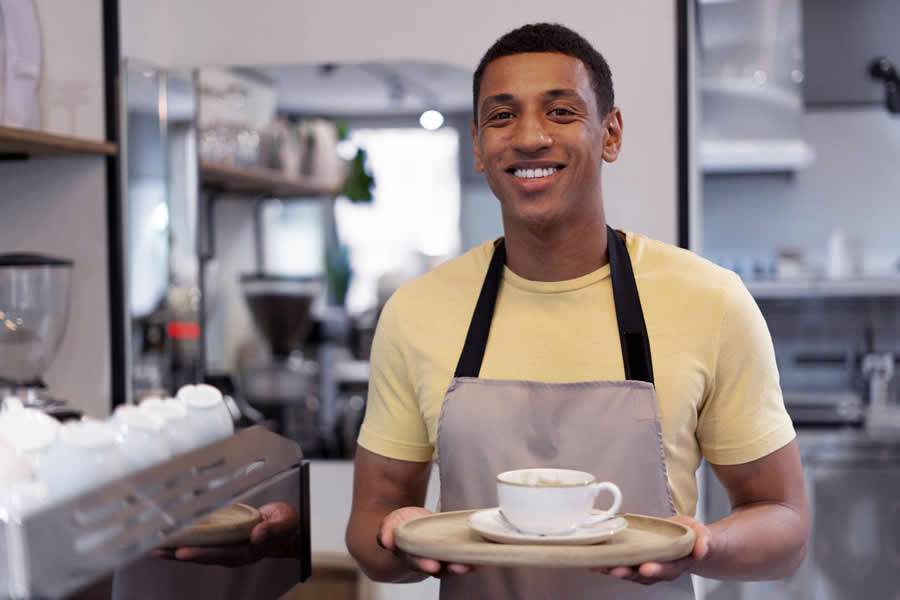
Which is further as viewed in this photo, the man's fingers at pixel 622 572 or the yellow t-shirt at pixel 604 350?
the yellow t-shirt at pixel 604 350

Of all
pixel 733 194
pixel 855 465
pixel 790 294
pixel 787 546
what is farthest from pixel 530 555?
pixel 733 194

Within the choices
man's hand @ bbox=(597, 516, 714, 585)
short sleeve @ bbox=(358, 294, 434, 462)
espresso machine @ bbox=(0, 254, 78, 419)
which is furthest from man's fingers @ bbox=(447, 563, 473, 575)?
espresso machine @ bbox=(0, 254, 78, 419)

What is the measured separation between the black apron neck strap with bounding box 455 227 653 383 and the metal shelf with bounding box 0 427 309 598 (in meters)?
0.41

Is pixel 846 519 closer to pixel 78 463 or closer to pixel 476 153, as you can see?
pixel 476 153

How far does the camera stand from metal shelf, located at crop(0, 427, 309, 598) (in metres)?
0.84

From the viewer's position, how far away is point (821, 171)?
15.4 ft

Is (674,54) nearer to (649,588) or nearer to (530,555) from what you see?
(649,588)

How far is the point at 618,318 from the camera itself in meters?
1.59

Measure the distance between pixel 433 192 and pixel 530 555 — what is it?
182cm

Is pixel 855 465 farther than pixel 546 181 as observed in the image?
Yes

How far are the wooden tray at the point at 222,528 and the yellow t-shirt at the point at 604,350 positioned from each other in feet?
1.44

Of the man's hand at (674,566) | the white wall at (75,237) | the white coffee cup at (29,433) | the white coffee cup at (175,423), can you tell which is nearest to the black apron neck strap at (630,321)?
the man's hand at (674,566)

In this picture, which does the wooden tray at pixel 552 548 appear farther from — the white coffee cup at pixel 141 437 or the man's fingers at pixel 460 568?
the white coffee cup at pixel 141 437

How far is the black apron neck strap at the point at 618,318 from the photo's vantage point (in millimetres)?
1567
